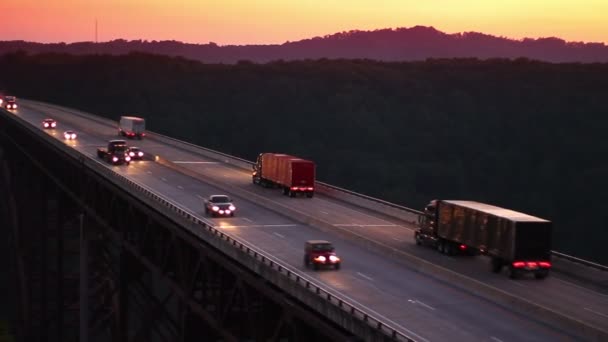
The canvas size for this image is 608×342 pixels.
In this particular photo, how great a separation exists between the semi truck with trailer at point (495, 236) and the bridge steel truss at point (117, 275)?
1005 cm

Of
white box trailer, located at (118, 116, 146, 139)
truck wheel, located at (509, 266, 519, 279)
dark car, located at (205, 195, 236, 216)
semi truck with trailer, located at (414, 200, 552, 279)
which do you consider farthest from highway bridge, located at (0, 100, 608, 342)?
white box trailer, located at (118, 116, 146, 139)

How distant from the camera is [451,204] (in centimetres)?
4144

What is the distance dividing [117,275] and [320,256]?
20.3 metres

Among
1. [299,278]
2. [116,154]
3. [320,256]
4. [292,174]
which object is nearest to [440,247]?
[320,256]

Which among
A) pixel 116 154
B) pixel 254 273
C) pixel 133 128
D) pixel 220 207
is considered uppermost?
pixel 254 273

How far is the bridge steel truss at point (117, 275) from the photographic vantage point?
1253 inches

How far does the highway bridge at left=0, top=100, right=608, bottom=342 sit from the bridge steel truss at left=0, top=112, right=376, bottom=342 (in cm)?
12

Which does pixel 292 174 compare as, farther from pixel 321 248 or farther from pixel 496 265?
pixel 496 265

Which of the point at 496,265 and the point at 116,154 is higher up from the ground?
the point at 496,265

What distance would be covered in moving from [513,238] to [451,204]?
587 cm

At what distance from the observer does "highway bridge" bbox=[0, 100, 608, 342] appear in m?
27.5

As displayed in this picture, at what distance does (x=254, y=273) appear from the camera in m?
32.2

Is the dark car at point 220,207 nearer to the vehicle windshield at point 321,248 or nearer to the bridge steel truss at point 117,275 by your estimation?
the bridge steel truss at point 117,275

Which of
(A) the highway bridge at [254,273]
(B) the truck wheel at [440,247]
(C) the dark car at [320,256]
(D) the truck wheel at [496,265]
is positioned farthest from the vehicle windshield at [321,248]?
(B) the truck wheel at [440,247]
